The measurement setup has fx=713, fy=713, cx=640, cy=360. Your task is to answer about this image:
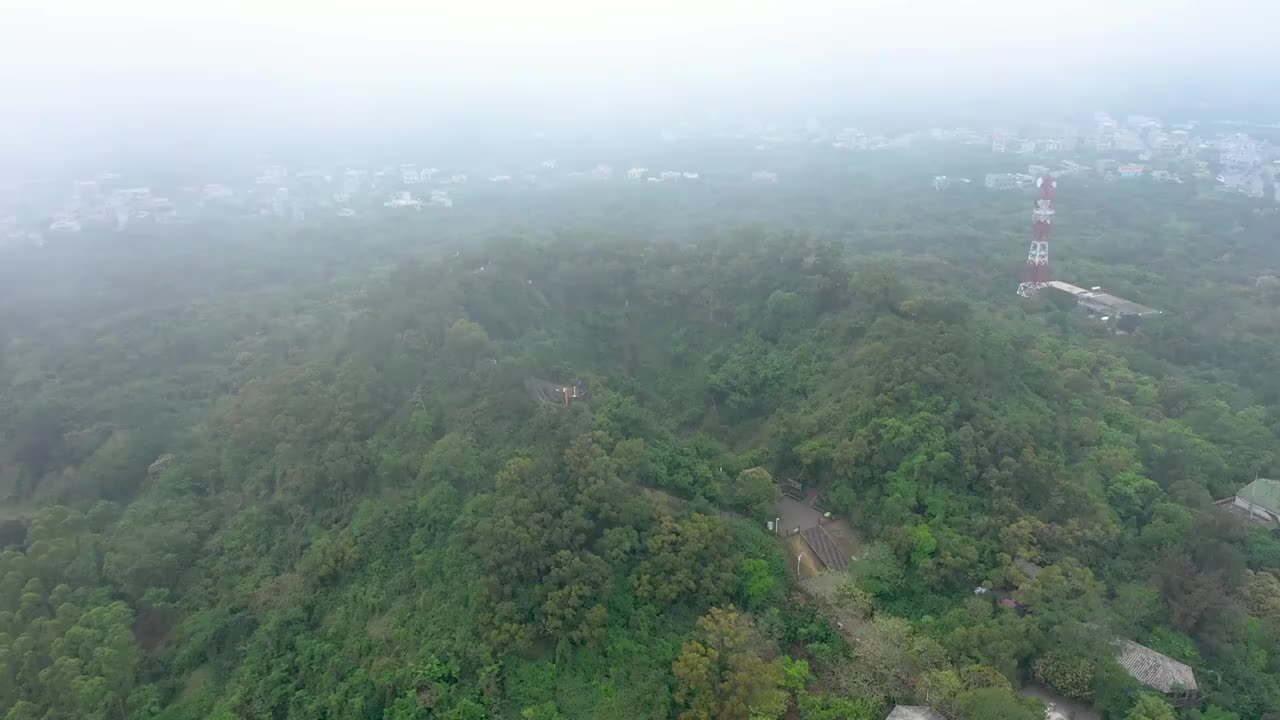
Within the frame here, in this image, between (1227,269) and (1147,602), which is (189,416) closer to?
(1147,602)

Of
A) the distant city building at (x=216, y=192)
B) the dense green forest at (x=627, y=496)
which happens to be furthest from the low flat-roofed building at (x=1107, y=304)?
the distant city building at (x=216, y=192)

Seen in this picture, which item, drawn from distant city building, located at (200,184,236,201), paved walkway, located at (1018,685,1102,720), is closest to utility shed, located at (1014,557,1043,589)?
paved walkway, located at (1018,685,1102,720)

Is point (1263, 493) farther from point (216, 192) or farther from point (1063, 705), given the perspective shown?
point (216, 192)

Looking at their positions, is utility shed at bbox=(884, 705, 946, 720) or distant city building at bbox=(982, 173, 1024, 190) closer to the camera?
utility shed at bbox=(884, 705, 946, 720)

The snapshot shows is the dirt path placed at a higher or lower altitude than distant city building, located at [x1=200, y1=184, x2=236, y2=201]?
lower

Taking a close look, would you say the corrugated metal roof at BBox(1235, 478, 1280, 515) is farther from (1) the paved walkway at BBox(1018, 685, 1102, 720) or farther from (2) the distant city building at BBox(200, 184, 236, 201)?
(2) the distant city building at BBox(200, 184, 236, 201)

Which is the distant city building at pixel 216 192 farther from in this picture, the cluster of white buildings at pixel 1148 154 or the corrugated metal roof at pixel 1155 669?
the corrugated metal roof at pixel 1155 669

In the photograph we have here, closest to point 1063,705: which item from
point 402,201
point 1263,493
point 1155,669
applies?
point 1155,669

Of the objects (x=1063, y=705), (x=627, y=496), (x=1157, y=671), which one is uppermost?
(x=627, y=496)
